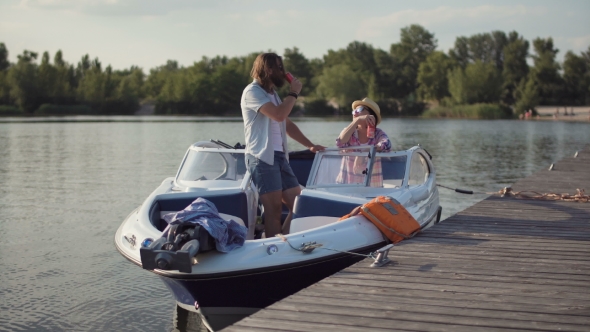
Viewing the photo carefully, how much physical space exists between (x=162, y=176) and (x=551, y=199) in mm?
11890

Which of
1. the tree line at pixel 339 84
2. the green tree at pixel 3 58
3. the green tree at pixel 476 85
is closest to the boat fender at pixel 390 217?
the tree line at pixel 339 84

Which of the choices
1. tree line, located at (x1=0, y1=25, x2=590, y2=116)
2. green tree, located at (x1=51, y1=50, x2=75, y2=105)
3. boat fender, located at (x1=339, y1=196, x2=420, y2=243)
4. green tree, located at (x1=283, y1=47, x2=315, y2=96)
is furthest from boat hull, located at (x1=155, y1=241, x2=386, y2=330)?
green tree, located at (x1=283, y1=47, x2=315, y2=96)

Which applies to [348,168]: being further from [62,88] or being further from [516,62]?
[516,62]

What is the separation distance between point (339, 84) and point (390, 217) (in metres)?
93.8

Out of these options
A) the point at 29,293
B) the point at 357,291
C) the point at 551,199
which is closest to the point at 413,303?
the point at 357,291

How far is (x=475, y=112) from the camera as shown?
7856 centimetres

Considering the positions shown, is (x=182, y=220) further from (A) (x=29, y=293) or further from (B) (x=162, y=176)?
(B) (x=162, y=176)

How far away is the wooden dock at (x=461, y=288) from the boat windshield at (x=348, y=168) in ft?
2.94

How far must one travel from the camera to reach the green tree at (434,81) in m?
103

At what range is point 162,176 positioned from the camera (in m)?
19.4

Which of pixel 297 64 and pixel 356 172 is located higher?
pixel 297 64

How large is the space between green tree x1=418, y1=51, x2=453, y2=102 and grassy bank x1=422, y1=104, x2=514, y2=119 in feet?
59.8

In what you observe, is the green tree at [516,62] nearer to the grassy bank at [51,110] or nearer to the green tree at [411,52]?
the green tree at [411,52]

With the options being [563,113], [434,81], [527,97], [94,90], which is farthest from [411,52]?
[94,90]
